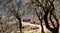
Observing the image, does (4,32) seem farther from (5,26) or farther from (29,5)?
(29,5)

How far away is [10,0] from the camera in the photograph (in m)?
11.6

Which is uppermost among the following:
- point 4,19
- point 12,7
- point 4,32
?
point 12,7

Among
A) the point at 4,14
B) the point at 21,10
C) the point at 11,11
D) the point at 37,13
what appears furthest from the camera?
the point at 37,13

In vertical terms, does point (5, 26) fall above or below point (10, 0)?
below

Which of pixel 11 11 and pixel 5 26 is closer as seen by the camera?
pixel 5 26

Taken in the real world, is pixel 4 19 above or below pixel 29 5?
below

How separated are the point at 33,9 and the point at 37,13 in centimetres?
49

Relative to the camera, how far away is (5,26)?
10508 millimetres

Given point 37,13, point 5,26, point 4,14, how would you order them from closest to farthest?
point 5,26
point 4,14
point 37,13

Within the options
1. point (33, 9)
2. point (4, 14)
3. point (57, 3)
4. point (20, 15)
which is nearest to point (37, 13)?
point (33, 9)

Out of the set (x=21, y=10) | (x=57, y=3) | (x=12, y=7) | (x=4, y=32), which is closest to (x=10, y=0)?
(x=12, y=7)

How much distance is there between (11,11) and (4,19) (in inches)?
53.3

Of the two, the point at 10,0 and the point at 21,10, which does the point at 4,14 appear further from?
the point at 21,10

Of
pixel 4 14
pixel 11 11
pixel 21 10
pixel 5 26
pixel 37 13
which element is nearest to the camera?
pixel 5 26
